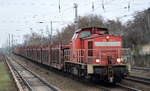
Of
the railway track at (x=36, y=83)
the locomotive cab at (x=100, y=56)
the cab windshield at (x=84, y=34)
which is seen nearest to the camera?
the locomotive cab at (x=100, y=56)

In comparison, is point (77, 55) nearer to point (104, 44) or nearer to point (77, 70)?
point (77, 70)

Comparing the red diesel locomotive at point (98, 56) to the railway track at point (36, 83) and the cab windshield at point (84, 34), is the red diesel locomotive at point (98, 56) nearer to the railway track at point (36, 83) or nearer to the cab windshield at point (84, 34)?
the cab windshield at point (84, 34)

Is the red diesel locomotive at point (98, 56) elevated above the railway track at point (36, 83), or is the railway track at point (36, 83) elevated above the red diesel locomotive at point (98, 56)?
the red diesel locomotive at point (98, 56)

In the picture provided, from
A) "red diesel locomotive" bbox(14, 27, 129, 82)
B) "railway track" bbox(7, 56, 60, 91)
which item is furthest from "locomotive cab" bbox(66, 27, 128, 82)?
"railway track" bbox(7, 56, 60, 91)

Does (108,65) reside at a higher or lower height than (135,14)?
lower

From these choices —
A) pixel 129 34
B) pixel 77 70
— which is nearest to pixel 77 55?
pixel 77 70

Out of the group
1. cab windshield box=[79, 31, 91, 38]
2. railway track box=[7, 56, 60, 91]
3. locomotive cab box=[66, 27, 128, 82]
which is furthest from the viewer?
cab windshield box=[79, 31, 91, 38]

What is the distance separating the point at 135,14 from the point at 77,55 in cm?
3441

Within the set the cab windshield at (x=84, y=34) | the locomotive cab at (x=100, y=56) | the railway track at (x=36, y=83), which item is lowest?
the railway track at (x=36, y=83)

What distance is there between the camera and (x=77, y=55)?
64.5ft

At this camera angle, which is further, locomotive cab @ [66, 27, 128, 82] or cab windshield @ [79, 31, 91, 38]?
cab windshield @ [79, 31, 91, 38]

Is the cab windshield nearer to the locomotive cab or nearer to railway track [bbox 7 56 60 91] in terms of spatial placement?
the locomotive cab

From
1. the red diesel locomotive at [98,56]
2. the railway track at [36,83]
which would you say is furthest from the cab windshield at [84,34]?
the railway track at [36,83]

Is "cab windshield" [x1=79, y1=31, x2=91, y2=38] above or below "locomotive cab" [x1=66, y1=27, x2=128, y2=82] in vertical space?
above
